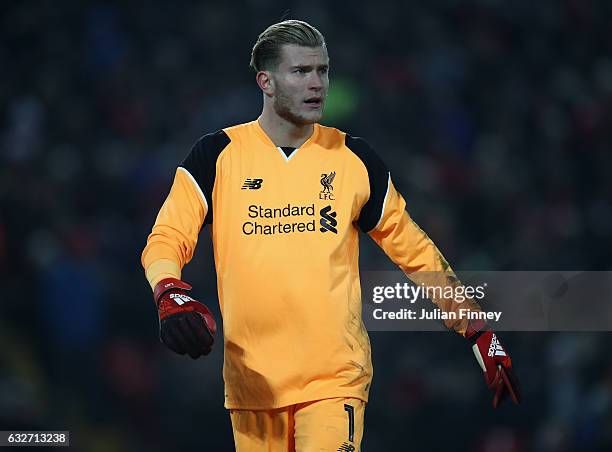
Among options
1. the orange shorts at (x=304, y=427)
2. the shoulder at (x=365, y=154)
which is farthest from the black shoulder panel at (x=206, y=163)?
the orange shorts at (x=304, y=427)

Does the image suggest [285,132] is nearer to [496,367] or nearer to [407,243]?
[407,243]

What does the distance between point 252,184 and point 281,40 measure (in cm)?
56

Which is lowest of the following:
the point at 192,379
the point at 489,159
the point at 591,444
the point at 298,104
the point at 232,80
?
the point at 591,444

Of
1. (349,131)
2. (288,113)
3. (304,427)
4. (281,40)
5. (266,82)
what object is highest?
(349,131)

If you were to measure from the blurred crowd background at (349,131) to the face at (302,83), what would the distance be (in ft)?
10.7

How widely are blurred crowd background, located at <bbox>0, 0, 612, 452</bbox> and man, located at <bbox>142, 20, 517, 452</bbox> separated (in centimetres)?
298

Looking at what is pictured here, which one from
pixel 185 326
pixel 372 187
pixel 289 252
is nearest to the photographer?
pixel 185 326

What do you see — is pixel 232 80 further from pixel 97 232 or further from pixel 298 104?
pixel 298 104

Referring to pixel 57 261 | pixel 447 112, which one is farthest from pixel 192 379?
pixel 447 112

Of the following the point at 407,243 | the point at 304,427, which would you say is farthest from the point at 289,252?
the point at 304,427

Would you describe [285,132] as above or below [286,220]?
above

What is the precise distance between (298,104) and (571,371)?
3.80m

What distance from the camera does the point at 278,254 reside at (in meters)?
4.18

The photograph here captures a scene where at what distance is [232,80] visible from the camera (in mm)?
8750
